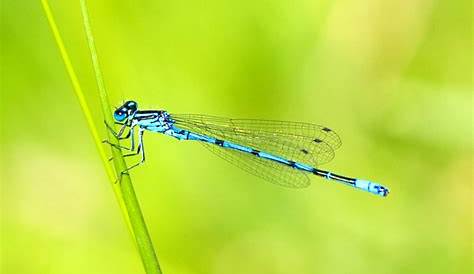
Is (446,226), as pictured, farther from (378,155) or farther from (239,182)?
(239,182)

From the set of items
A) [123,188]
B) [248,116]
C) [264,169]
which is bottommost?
[123,188]

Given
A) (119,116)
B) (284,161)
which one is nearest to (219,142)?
(284,161)

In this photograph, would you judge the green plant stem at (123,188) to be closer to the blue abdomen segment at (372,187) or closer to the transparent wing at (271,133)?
the transparent wing at (271,133)

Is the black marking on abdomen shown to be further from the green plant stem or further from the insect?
the green plant stem

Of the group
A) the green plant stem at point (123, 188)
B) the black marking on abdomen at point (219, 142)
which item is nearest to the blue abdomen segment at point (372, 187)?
the black marking on abdomen at point (219, 142)

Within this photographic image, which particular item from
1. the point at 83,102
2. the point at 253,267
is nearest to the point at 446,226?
the point at 253,267

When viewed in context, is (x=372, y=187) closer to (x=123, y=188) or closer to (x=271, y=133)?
(x=271, y=133)
